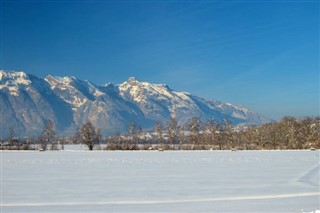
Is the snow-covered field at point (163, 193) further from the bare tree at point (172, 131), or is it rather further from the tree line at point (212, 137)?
the bare tree at point (172, 131)

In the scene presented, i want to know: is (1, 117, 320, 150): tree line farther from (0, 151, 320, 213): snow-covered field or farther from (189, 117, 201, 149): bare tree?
(0, 151, 320, 213): snow-covered field

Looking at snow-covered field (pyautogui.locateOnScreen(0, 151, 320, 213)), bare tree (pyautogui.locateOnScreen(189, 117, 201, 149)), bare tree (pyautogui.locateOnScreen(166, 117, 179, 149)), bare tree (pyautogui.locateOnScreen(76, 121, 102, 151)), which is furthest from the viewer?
bare tree (pyautogui.locateOnScreen(189, 117, 201, 149))

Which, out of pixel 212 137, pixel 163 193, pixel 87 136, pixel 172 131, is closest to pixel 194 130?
pixel 172 131

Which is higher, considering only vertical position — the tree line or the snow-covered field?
the tree line

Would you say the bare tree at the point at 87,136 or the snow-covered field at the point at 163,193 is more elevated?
the bare tree at the point at 87,136

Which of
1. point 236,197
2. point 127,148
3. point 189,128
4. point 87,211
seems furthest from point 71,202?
point 189,128

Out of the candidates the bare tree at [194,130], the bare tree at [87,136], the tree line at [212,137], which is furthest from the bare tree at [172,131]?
the bare tree at [87,136]

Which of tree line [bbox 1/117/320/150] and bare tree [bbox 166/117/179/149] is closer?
tree line [bbox 1/117/320/150]

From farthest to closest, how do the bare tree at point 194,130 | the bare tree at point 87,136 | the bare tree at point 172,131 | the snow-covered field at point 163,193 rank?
1. the bare tree at point 194,130
2. the bare tree at point 172,131
3. the bare tree at point 87,136
4. the snow-covered field at point 163,193

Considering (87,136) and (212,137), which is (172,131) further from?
(87,136)

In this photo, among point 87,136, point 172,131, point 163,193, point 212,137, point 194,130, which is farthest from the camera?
point 194,130

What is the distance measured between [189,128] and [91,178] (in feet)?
268

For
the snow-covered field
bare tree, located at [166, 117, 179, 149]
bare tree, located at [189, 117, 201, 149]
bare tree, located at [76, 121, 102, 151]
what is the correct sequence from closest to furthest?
the snow-covered field → bare tree, located at [76, 121, 102, 151] → bare tree, located at [166, 117, 179, 149] → bare tree, located at [189, 117, 201, 149]

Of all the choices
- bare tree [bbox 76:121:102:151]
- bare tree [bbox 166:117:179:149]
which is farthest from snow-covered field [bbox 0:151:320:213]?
bare tree [bbox 166:117:179:149]
